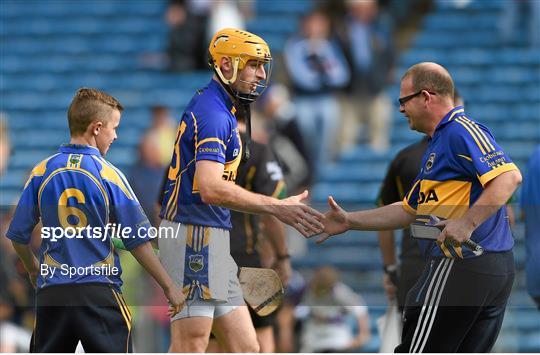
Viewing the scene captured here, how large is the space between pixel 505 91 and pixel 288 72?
248 centimetres

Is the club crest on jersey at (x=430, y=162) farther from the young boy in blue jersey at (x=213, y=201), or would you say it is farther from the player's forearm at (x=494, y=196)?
the young boy in blue jersey at (x=213, y=201)

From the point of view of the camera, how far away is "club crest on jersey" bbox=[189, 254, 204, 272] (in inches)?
252

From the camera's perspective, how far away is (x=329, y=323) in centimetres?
1014

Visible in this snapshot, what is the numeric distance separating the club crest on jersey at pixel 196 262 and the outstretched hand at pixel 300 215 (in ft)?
1.53

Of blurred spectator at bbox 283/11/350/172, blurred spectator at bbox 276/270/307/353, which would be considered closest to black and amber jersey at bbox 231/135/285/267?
blurred spectator at bbox 276/270/307/353

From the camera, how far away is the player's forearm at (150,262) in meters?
6.24

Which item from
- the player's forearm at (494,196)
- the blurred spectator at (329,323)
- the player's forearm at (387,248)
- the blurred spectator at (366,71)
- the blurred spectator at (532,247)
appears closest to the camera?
the player's forearm at (494,196)

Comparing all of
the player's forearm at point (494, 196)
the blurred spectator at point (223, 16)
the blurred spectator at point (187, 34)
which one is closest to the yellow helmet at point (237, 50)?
the player's forearm at point (494, 196)

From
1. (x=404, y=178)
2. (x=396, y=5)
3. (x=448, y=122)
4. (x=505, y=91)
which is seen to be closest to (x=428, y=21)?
(x=396, y=5)

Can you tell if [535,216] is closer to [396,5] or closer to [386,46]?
[386,46]

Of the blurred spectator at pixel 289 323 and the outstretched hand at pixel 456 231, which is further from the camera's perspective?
the blurred spectator at pixel 289 323

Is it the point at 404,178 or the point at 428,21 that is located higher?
the point at 428,21

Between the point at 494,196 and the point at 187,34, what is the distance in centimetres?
881

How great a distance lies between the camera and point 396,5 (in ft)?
48.8
